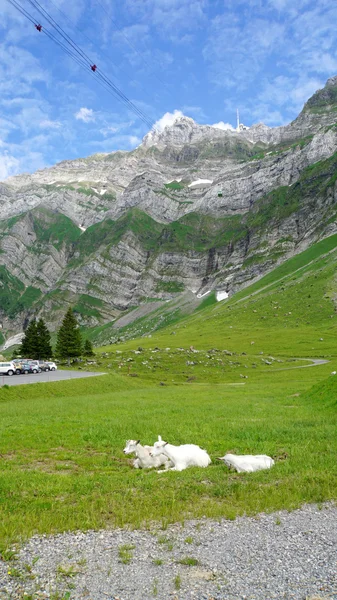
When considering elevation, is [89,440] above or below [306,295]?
below

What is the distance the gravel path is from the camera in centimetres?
687

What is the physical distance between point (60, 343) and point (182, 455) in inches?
3136

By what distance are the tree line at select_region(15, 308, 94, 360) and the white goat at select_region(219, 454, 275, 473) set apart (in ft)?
259

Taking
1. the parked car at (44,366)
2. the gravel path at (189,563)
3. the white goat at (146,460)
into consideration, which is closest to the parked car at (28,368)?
the parked car at (44,366)

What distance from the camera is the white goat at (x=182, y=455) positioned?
46.8ft

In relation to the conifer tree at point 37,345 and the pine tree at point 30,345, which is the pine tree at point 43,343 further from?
the pine tree at point 30,345

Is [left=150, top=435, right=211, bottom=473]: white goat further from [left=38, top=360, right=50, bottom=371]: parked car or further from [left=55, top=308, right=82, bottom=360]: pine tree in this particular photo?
[left=55, top=308, right=82, bottom=360]: pine tree

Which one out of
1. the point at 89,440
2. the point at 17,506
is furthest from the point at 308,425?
the point at 17,506

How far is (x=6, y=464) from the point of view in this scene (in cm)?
1452

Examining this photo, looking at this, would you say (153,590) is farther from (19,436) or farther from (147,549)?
(19,436)

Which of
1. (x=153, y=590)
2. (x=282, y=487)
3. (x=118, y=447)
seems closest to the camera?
(x=153, y=590)

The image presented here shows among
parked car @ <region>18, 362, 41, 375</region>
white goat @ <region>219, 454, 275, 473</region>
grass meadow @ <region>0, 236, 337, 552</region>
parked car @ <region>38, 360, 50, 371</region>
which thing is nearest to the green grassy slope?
parked car @ <region>38, 360, 50, 371</region>

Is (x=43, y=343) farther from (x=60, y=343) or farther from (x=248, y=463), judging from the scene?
(x=248, y=463)

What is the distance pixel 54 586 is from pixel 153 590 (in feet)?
6.18
